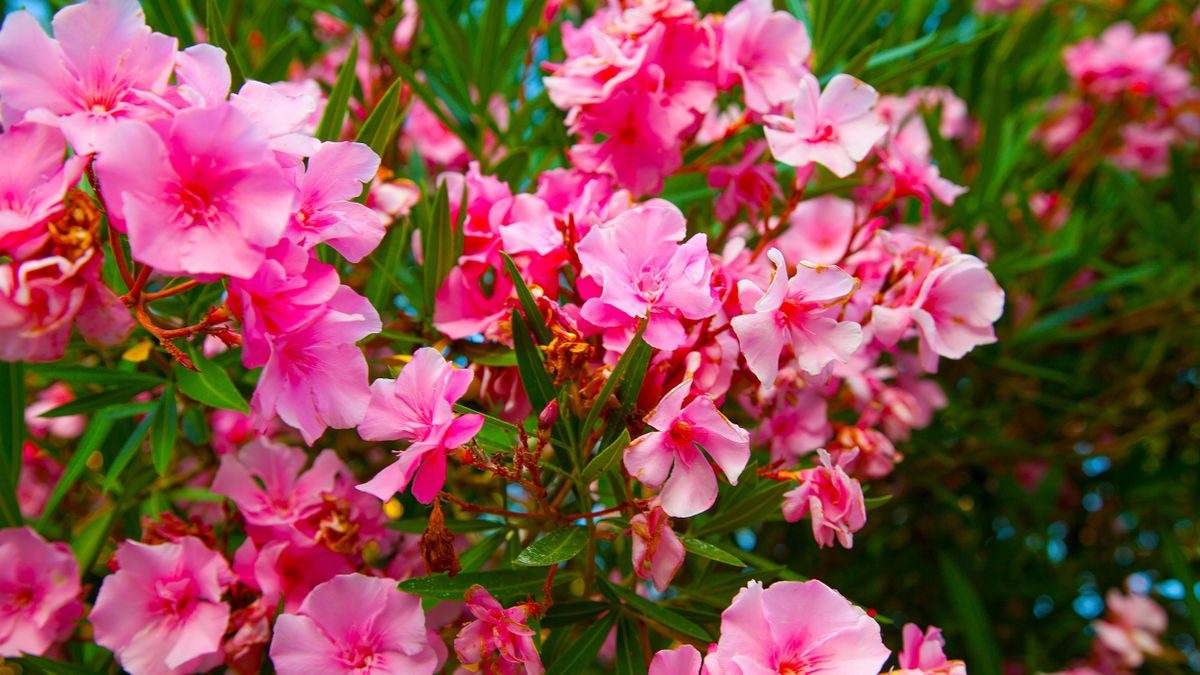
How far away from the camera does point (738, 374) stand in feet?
2.94

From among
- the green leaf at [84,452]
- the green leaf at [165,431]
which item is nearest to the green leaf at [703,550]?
the green leaf at [165,431]

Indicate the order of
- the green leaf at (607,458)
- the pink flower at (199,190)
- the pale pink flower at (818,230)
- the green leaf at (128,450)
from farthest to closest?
the pale pink flower at (818,230) → the green leaf at (128,450) → the green leaf at (607,458) → the pink flower at (199,190)

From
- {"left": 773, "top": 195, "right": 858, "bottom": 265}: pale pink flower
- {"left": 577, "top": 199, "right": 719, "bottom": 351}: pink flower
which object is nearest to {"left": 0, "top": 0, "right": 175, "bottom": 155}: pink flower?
{"left": 577, "top": 199, "right": 719, "bottom": 351}: pink flower

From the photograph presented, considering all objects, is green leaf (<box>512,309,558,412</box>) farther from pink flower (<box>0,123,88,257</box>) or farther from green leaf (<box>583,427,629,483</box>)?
pink flower (<box>0,123,88,257</box>)

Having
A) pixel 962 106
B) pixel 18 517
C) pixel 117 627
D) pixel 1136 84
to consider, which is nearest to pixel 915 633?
pixel 117 627

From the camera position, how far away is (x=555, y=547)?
2.61 feet

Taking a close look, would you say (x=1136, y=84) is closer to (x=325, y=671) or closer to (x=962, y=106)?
(x=962, y=106)

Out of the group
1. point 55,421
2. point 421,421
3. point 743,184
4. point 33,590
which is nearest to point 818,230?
point 743,184

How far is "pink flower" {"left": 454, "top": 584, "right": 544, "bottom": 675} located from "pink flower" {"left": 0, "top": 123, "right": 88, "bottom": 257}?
0.41 m

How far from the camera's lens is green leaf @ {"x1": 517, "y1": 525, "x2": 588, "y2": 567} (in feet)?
2.49

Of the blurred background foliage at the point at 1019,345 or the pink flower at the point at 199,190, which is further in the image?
the blurred background foliage at the point at 1019,345

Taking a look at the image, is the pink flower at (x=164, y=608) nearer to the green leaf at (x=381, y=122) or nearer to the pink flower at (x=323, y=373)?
the pink flower at (x=323, y=373)

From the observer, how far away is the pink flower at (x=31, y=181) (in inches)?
26.5

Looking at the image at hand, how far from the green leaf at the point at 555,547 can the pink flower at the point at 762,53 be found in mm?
480
